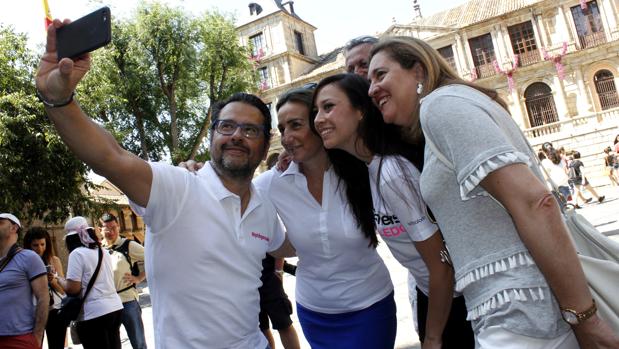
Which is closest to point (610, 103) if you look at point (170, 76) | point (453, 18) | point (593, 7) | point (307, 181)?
point (593, 7)

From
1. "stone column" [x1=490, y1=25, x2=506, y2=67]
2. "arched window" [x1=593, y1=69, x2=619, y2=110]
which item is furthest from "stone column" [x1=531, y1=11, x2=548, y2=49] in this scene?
"arched window" [x1=593, y1=69, x2=619, y2=110]

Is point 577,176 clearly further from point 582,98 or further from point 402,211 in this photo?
point 582,98

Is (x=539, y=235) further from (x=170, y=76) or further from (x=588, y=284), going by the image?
(x=170, y=76)

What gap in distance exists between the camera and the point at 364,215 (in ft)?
7.87

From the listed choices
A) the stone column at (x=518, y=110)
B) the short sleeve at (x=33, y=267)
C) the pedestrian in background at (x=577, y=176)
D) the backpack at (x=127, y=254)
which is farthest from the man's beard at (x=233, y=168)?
the stone column at (x=518, y=110)

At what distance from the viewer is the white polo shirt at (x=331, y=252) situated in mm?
2410

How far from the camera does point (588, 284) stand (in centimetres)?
134

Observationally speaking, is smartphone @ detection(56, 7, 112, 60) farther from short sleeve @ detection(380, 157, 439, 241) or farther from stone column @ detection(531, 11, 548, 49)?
stone column @ detection(531, 11, 548, 49)

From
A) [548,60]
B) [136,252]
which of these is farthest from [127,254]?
[548,60]

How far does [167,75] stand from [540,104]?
22.0 m

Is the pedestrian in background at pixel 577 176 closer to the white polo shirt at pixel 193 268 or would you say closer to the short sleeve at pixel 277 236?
the short sleeve at pixel 277 236

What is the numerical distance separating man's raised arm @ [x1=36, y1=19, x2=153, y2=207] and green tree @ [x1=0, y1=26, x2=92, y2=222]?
13.8 m

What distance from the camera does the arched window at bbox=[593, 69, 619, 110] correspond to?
2511 cm

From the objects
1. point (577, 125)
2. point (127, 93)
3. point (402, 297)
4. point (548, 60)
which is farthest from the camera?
point (548, 60)
